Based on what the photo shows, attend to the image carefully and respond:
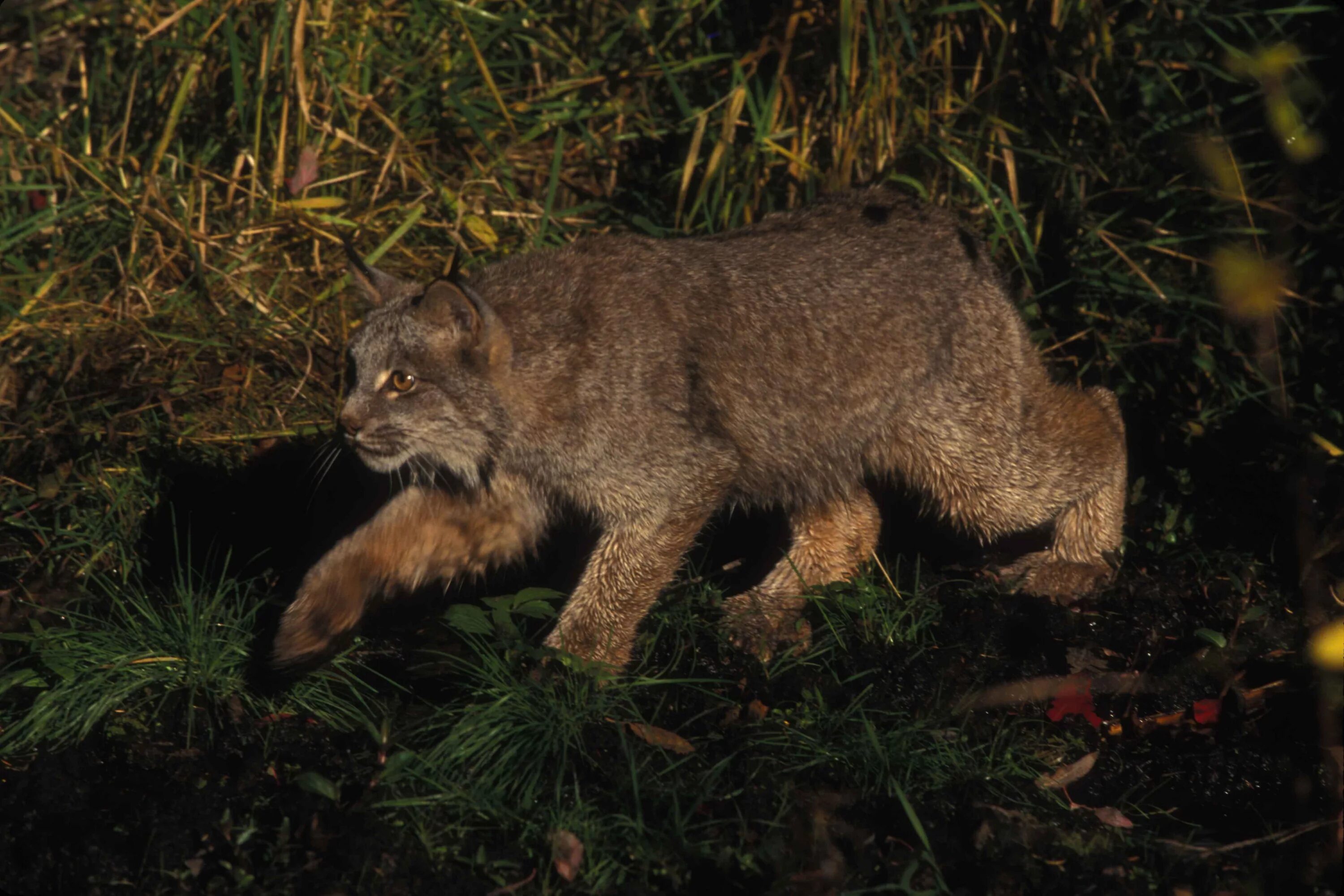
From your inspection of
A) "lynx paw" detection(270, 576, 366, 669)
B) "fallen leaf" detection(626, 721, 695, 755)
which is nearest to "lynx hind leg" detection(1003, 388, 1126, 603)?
"fallen leaf" detection(626, 721, 695, 755)

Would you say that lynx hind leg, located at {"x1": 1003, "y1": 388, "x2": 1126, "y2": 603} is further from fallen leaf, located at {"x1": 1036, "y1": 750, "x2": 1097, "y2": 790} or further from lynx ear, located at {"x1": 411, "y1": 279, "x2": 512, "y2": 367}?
lynx ear, located at {"x1": 411, "y1": 279, "x2": 512, "y2": 367}

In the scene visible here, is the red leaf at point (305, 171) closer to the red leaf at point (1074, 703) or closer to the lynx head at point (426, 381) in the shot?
the lynx head at point (426, 381)

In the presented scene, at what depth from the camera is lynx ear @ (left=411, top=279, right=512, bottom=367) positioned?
4.21 metres

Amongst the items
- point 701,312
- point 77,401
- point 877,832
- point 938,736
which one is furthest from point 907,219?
point 77,401

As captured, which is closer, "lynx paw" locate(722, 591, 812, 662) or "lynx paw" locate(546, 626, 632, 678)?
"lynx paw" locate(546, 626, 632, 678)

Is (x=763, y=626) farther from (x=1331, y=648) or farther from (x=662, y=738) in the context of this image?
(x=1331, y=648)

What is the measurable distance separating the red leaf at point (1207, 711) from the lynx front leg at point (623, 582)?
1.63 m

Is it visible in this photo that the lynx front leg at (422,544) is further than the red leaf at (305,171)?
No

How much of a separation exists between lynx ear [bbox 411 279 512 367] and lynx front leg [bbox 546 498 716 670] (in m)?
0.69

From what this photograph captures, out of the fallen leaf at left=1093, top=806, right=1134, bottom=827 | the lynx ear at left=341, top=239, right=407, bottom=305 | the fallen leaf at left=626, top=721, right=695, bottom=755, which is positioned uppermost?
the lynx ear at left=341, top=239, right=407, bottom=305

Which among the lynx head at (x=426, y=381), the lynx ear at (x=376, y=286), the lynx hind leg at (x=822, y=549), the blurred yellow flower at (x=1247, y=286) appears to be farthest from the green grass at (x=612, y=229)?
A: the lynx ear at (x=376, y=286)

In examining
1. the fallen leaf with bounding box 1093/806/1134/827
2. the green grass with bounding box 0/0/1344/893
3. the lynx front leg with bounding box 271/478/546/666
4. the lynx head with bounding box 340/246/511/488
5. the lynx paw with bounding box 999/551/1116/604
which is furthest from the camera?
the lynx paw with bounding box 999/551/1116/604

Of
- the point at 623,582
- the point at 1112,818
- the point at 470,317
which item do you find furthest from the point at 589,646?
the point at 1112,818

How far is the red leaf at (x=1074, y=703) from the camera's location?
4184 millimetres
